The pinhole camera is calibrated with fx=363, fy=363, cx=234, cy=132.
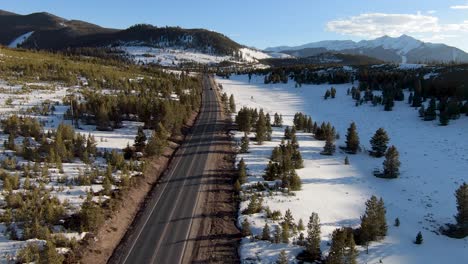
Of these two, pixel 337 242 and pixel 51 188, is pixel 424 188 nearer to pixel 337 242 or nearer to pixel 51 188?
pixel 337 242

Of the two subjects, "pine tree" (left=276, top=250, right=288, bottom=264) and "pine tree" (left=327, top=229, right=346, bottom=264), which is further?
"pine tree" (left=276, top=250, right=288, bottom=264)

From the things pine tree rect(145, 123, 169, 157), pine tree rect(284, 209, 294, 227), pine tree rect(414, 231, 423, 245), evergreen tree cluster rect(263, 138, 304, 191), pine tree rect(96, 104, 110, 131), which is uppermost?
pine tree rect(96, 104, 110, 131)

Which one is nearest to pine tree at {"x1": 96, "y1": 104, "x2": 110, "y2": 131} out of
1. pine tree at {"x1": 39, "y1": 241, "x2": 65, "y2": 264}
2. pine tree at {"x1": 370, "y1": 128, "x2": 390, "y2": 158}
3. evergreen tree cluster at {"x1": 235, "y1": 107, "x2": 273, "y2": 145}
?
evergreen tree cluster at {"x1": 235, "y1": 107, "x2": 273, "y2": 145}

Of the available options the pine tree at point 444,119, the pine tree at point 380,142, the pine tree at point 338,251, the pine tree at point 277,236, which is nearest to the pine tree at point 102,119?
the pine tree at point 277,236

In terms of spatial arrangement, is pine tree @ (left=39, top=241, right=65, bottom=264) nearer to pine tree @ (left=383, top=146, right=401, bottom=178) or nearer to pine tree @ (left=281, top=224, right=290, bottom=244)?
pine tree @ (left=281, top=224, right=290, bottom=244)

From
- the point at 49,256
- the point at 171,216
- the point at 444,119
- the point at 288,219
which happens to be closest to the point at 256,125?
the point at 171,216

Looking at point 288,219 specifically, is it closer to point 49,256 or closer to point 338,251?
point 338,251
